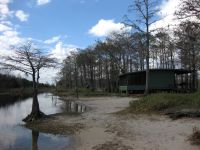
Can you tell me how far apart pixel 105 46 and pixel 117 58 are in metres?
4.01

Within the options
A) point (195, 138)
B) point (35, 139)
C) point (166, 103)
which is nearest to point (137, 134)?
point (195, 138)

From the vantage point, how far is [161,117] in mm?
19844

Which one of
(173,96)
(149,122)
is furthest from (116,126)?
(173,96)

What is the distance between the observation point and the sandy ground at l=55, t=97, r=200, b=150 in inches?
516

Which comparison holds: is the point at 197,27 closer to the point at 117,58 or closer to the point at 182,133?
the point at 182,133

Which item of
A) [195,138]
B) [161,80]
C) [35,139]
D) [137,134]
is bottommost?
[35,139]

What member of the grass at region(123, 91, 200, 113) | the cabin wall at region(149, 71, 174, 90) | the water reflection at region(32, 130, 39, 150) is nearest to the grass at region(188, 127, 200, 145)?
the water reflection at region(32, 130, 39, 150)

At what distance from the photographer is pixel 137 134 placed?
15.5 meters

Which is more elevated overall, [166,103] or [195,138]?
[166,103]

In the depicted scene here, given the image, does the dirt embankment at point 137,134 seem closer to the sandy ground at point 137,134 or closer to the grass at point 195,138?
the sandy ground at point 137,134

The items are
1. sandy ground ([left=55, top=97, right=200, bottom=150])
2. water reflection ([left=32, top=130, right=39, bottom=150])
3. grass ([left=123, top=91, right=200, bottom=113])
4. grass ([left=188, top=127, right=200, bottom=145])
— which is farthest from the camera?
grass ([left=123, top=91, right=200, bottom=113])

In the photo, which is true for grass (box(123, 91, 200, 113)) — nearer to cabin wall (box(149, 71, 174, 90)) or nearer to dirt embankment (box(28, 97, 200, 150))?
dirt embankment (box(28, 97, 200, 150))

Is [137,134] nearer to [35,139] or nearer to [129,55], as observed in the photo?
[35,139]

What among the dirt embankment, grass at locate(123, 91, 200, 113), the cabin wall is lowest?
the dirt embankment
